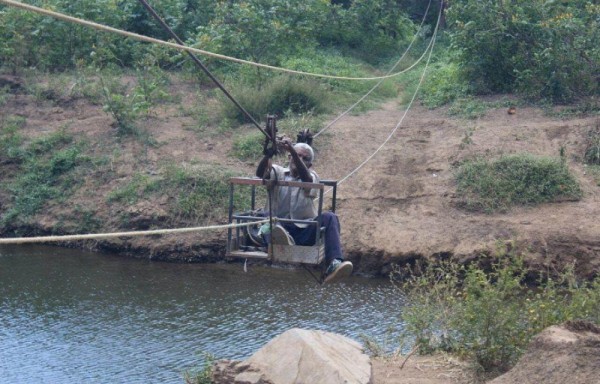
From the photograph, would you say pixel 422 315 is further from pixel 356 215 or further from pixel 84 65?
pixel 84 65

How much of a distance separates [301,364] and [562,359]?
1873mm

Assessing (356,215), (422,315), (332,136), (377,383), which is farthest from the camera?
(332,136)

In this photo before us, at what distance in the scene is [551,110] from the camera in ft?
49.3

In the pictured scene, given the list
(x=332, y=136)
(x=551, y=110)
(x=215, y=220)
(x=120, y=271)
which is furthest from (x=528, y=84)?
(x=120, y=271)

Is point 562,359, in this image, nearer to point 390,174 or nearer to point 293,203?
point 293,203

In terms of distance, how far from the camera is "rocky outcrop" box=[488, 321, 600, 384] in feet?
19.5

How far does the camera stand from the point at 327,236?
7785mm

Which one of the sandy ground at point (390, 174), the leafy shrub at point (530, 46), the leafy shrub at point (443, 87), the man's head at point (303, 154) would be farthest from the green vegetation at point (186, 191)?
the leafy shrub at point (530, 46)

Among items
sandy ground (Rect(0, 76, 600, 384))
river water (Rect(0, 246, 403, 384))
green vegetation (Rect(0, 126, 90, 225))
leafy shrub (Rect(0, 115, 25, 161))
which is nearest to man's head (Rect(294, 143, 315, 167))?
river water (Rect(0, 246, 403, 384))

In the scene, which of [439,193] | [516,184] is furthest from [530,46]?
[439,193]

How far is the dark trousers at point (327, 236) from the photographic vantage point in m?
7.76

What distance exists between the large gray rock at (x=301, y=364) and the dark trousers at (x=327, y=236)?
829 mm

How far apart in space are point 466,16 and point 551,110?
2519 mm

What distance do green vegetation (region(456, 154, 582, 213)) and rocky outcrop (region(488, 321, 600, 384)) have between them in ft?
21.3
